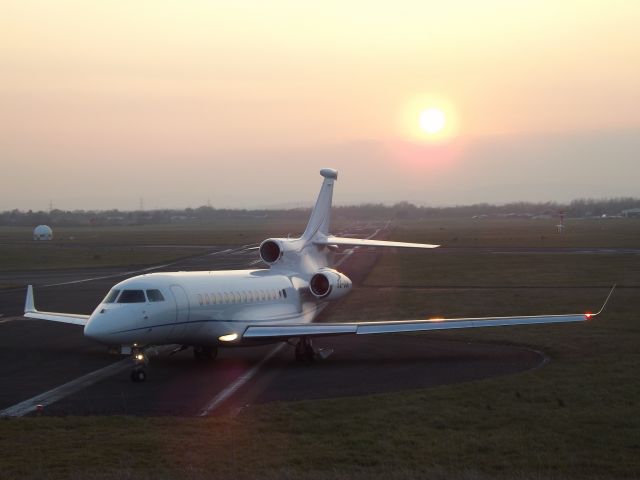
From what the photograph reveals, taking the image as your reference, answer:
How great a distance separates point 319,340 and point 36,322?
13.0 metres

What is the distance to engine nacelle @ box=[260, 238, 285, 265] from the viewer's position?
30.8m

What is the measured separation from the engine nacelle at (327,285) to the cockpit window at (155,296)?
7215 millimetres

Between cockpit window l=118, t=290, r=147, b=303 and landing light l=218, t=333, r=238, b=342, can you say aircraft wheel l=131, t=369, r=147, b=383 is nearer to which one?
cockpit window l=118, t=290, r=147, b=303

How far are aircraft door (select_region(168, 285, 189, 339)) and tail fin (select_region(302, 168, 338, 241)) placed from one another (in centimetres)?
825

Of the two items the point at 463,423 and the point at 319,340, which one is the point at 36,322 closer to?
the point at 319,340

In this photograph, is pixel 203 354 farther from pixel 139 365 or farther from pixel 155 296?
pixel 139 365

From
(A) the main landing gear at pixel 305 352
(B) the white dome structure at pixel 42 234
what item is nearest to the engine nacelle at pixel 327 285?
(A) the main landing gear at pixel 305 352

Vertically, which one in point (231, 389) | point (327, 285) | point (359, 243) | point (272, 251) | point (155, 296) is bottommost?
point (231, 389)

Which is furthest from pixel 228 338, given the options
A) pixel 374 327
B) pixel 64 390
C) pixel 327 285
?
pixel 327 285

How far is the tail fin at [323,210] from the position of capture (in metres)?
32.5

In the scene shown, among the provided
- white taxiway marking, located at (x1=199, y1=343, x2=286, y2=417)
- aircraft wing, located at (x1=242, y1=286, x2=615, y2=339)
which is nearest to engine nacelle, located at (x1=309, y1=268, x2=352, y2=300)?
white taxiway marking, located at (x1=199, y1=343, x2=286, y2=417)

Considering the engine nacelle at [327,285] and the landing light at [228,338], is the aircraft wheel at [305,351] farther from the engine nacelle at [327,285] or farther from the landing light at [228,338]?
the engine nacelle at [327,285]

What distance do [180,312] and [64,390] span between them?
393 centimetres

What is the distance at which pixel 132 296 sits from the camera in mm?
23750
